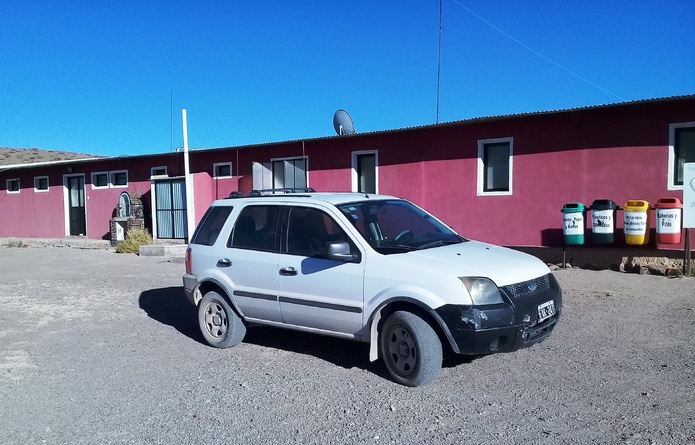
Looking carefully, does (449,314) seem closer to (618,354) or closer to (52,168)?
(618,354)

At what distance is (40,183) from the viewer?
22719mm

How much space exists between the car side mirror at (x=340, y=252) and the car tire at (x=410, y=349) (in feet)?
2.14

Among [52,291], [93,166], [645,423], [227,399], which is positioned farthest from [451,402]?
[93,166]

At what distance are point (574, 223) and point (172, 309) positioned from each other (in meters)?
7.51

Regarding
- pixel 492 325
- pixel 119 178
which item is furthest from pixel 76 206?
pixel 492 325

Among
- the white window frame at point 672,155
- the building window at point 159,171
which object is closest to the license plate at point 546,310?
the white window frame at point 672,155

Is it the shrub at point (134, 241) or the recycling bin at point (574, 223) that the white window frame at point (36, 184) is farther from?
the recycling bin at point (574, 223)

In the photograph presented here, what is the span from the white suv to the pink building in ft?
20.8

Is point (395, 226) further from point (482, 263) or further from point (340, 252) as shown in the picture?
point (482, 263)

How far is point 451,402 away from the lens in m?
4.28

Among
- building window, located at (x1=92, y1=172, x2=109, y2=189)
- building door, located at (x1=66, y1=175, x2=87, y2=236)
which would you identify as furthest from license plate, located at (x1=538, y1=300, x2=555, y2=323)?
building door, located at (x1=66, y1=175, x2=87, y2=236)

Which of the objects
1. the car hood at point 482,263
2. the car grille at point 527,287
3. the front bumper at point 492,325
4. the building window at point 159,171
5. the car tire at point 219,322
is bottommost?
the car tire at point 219,322

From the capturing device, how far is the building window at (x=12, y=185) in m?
23.5

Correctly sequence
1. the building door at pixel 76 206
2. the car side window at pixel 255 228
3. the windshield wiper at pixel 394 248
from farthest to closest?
the building door at pixel 76 206 → the car side window at pixel 255 228 → the windshield wiper at pixel 394 248
